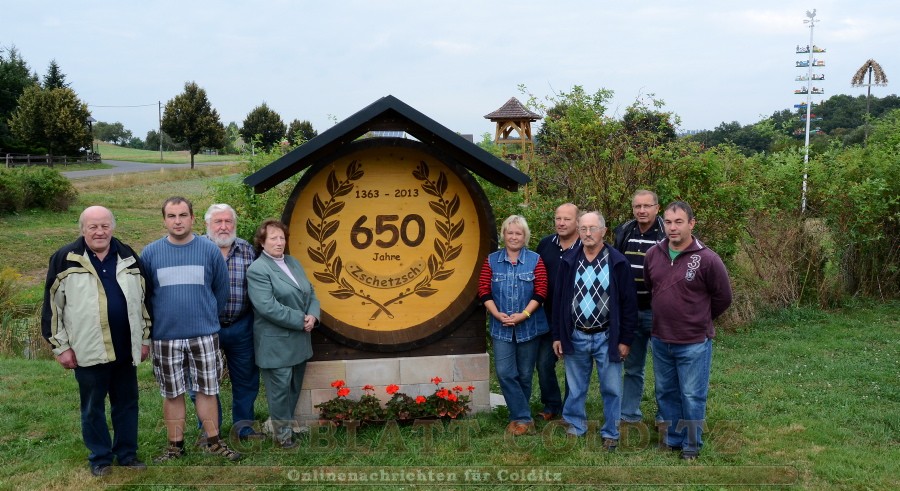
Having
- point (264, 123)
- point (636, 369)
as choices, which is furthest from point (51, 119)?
point (636, 369)

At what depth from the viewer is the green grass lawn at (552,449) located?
14.8ft

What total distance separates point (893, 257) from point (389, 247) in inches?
340

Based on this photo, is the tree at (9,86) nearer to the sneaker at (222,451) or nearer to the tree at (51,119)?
the tree at (51,119)

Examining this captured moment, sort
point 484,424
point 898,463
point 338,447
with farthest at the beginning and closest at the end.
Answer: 1. point 484,424
2. point 338,447
3. point 898,463

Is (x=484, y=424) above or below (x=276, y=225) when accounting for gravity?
below

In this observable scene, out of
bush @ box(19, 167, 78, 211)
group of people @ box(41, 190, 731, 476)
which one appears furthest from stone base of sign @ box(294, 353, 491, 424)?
bush @ box(19, 167, 78, 211)

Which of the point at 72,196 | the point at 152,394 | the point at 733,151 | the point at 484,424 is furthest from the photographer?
the point at 72,196

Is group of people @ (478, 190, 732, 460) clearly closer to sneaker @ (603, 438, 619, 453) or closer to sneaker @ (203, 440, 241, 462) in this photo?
sneaker @ (603, 438, 619, 453)

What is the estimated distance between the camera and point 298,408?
18.0ft

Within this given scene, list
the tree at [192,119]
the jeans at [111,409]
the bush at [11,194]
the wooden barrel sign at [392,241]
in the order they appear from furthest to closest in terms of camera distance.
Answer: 1. the tree at [192,119]
2. the bush at [11,194]
3. the wooden barrel sign at [392,241]
4. the jeans at [111,409]

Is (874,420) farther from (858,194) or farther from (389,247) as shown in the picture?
(858,194)

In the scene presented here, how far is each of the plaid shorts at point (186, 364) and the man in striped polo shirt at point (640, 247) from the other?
2.89 metres

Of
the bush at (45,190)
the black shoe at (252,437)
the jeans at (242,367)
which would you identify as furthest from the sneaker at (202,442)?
the bush at (45,190)

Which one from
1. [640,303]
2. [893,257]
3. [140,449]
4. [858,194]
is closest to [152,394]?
[140,449]
